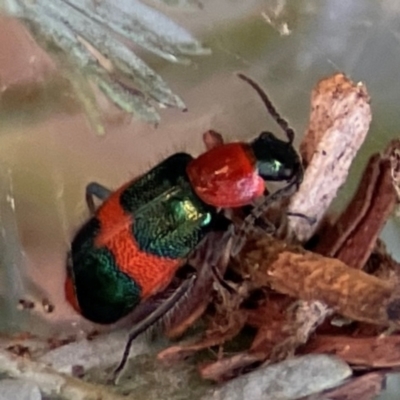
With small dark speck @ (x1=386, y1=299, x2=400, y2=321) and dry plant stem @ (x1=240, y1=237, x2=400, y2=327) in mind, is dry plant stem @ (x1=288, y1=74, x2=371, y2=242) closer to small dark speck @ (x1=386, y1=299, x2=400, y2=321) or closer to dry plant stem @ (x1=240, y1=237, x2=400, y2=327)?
dry plant stem @ (x1=240, y1=237, x2=400, y2=327)

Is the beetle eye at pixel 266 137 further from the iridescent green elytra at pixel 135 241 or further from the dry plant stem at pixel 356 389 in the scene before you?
the dry plant stem at pixel 356 389

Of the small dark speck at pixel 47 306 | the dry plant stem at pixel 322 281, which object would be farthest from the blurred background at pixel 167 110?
the dry plant stem at pixel 322 281

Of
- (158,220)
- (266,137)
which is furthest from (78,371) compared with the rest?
(266,137)

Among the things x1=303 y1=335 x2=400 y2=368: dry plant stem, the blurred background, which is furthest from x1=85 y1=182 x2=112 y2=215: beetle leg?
x1=303 y1=335 x2=400 y2=368: dry plant stem

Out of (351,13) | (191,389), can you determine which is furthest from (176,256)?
(351,13)

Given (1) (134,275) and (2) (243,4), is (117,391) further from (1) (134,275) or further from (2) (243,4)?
(2) (243,4)

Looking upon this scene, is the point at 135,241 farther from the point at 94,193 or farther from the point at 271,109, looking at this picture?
the point at 271,109
